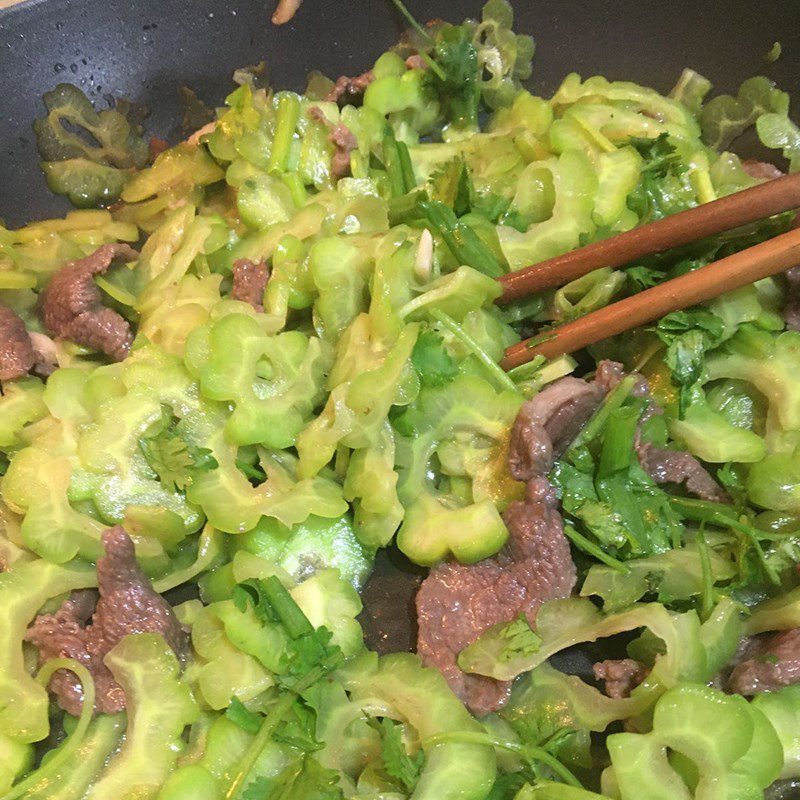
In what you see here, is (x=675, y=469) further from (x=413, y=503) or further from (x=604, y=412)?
(x=413, y=503)

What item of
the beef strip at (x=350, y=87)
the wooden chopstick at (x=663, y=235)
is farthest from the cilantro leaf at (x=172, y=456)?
the beef strip at (x=350, y=87)

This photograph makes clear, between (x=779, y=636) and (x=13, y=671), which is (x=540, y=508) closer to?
(x=779, y=636)

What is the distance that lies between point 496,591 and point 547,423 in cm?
50

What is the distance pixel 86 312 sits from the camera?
2.40 meters

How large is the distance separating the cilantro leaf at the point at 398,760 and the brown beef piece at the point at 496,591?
0.24 meters

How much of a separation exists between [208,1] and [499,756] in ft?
9.28

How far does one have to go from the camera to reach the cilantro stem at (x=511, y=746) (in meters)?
1.72

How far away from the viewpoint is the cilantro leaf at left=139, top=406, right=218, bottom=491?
207 centimetres

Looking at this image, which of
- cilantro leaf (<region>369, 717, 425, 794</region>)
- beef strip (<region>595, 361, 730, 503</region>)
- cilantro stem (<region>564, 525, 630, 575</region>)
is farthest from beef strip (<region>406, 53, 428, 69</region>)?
cilantro leaf (<region>369, 717, 425, 794</region>)

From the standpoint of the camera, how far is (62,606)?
82.7 inches

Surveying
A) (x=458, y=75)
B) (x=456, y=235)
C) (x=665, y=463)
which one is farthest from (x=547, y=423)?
(x=458, y=75)

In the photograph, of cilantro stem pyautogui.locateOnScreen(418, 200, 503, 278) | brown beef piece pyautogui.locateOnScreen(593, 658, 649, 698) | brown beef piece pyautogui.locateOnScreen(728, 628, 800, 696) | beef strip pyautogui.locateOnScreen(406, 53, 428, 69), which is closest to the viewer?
brown beef piece pyautogui.locateOnScreen(728, 628, 800, 696)

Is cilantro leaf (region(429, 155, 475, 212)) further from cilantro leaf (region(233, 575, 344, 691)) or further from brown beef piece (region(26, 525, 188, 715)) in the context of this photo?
brown beef piece (region(26, 525, 188, 715))

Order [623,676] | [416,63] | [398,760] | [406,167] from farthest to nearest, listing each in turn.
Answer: [416,63] → [406,167] → [623,676] → [398,760]
